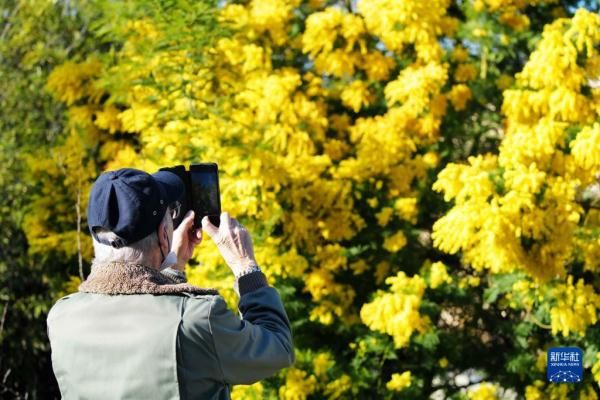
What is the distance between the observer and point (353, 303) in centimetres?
827

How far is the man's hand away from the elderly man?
14 centimetres

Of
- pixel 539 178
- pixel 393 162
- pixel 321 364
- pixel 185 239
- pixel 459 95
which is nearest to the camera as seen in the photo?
pixel 185 239

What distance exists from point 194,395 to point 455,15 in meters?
7.07

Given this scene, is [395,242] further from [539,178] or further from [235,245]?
[235,245]

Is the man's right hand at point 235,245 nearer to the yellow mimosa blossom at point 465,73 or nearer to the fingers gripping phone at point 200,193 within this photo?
the fingers gripping phone at point 200,193

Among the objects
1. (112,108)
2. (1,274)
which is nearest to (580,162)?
(112,108)

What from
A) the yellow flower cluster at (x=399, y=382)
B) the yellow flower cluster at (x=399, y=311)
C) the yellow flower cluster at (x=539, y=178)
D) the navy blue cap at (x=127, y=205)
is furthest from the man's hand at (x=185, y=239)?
the yellow flower cluster at (x=399, y=382)

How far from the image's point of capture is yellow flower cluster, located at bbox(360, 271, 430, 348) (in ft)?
23.6

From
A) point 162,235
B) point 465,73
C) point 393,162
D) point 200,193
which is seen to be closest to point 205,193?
point 200,193

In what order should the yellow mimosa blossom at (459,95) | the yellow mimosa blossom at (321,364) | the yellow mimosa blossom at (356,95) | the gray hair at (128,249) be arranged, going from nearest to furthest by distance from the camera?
the gray hair at (128,249) < the yellow mimosa blossom at (321,364) < the yellow mimosa blossom at (459,95) < the yellow mimosa blossom at (356,95)

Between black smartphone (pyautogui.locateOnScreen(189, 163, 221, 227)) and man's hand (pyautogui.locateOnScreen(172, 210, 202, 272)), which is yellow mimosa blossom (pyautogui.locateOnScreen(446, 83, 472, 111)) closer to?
black smartphone (pyautogui.locateOnScreen(189, 163, 221, 227))

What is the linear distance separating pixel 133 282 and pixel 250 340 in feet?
0.93

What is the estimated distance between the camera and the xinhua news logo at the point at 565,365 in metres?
7.25

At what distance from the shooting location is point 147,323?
2.21 meters
